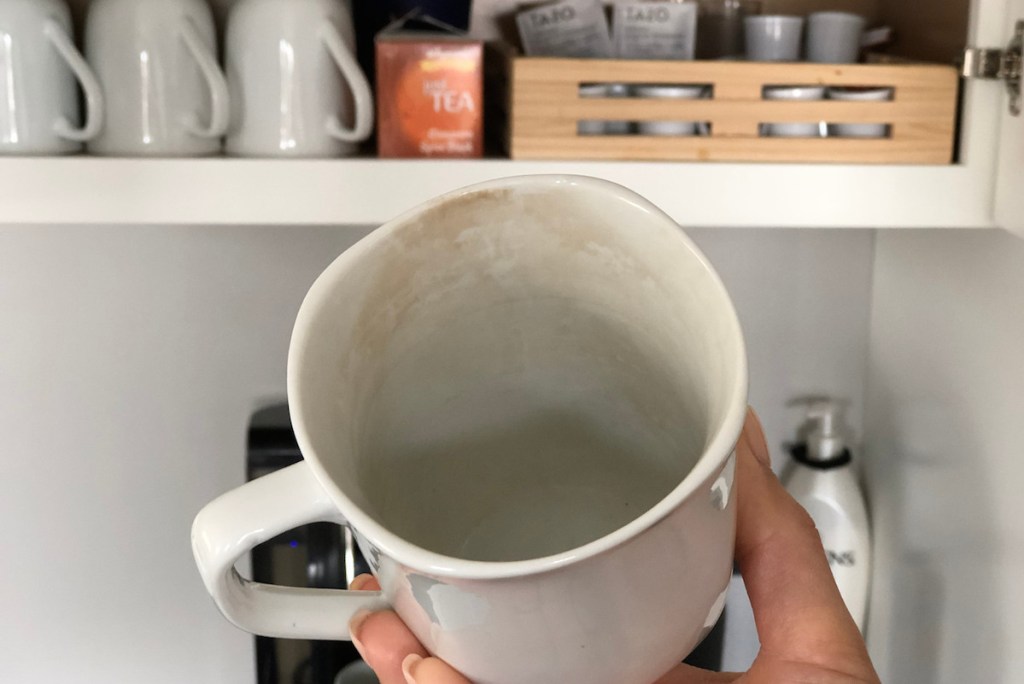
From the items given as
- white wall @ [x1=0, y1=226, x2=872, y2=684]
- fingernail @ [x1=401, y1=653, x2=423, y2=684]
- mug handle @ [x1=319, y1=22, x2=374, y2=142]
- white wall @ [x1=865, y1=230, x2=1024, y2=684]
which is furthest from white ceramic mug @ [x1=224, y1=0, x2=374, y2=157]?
white wall @ [x1=865, y1=230, x2=1024, y2=684]

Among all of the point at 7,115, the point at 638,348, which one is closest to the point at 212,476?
the point at 7,115

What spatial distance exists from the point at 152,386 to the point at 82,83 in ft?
1.02

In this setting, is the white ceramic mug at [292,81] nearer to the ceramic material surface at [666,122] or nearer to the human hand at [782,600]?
the ceramic material surface at [666,122]

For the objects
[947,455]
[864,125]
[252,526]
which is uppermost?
[864,125]

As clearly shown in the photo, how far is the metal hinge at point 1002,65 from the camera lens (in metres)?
0.49

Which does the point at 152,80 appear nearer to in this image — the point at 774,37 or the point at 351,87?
the point at 351,87

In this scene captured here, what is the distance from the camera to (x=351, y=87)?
0.55 meters

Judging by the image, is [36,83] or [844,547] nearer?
[36,83]

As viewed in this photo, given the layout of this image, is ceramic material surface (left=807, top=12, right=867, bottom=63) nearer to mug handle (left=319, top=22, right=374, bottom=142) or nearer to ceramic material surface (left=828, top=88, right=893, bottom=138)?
ceramic material surface (left=828, top=88, right=893, bottom=138)

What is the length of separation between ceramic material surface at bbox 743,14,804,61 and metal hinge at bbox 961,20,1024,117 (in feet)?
0.41

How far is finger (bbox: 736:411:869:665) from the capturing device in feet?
1.31

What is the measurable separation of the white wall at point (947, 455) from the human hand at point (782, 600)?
0.73 feet

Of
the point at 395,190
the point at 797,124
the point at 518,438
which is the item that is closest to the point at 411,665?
the point at 518,438

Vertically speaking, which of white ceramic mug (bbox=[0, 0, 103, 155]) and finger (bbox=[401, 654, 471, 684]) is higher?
white ceramic mug (bbox=[0, 0, 103, 155])
